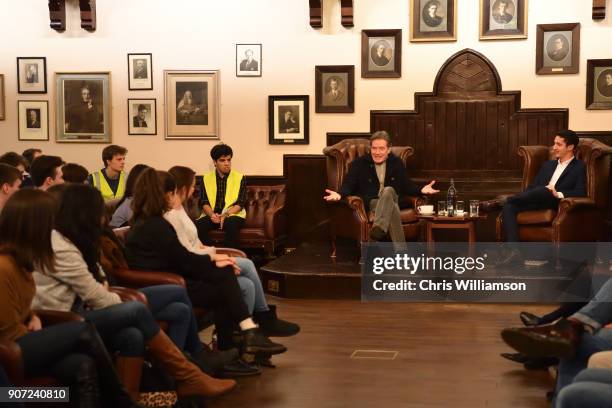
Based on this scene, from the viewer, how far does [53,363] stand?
12.0 ft

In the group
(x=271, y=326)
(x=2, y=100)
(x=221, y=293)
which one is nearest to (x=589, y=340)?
(x=221, y=293)

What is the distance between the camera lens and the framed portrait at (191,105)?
10.3m

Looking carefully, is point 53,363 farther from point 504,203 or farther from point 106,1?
point 106,1

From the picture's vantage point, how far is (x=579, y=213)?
27.8ft

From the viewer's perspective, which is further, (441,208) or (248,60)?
(248,60)

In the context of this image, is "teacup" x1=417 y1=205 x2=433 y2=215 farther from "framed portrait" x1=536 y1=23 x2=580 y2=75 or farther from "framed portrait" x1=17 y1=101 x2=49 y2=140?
"framed portrait" x1=17 y1=101 x2=49 y2=140

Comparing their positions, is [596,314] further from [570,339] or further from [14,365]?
[14,365]

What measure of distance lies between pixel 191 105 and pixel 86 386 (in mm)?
6964

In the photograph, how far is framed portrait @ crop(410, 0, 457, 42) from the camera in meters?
9.82

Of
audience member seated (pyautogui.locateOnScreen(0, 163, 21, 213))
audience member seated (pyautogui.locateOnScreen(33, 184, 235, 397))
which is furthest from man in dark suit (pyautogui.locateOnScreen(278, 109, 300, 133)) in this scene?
audience member seated (pyautogui.locateOnScreen(33, 184, 235, 397))

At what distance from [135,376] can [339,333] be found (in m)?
2.61

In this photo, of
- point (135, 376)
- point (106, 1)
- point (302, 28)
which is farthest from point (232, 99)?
point (135, 376)

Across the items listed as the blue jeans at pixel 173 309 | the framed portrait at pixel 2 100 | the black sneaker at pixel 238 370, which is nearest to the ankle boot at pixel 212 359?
the blue jeans at pixel 173 309

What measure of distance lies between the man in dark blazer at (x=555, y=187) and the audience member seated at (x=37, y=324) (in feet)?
18.4
